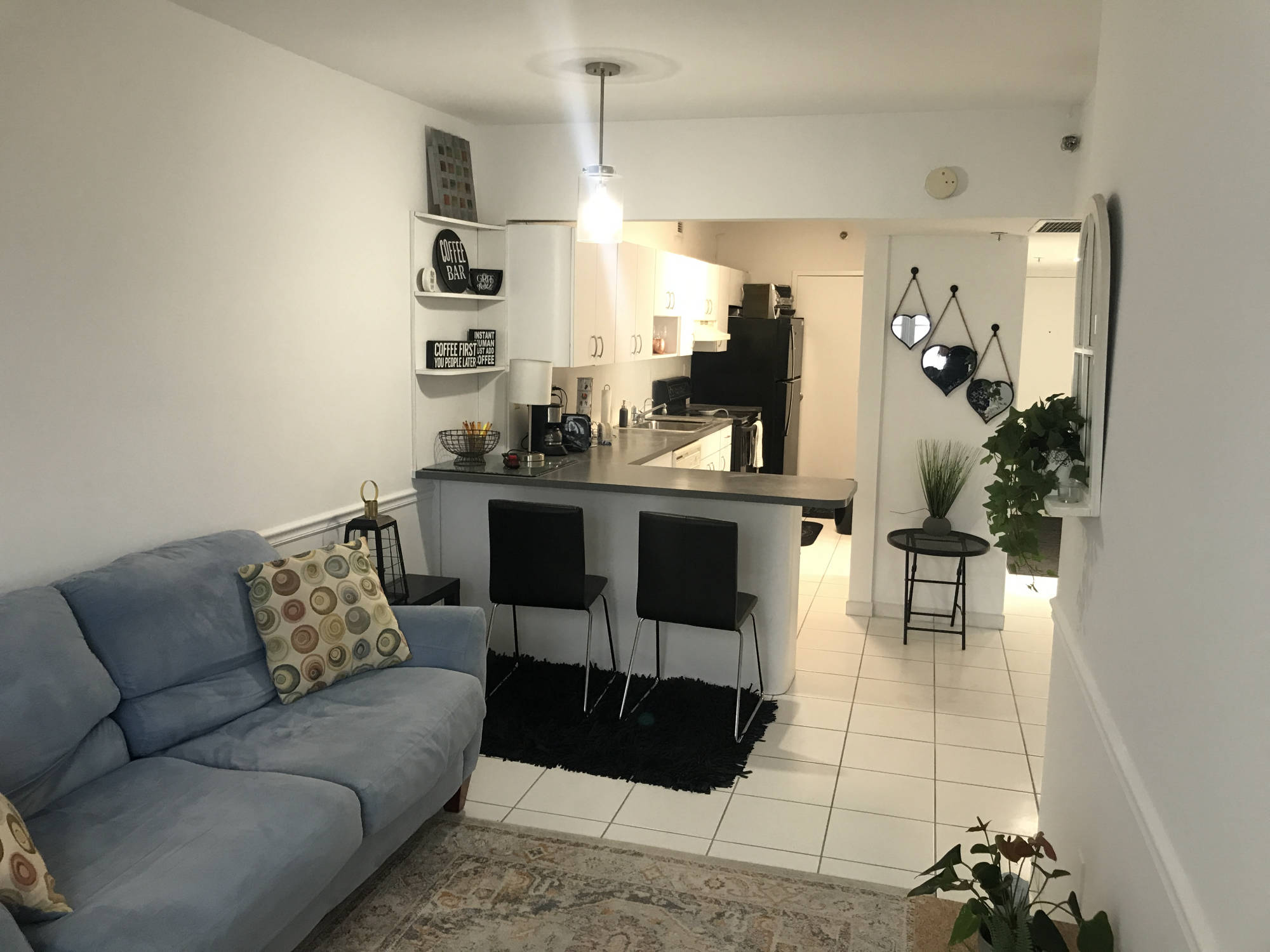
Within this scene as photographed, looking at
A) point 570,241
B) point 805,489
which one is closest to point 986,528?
point 805,489

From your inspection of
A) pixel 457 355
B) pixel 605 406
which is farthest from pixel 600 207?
pixel 605 406

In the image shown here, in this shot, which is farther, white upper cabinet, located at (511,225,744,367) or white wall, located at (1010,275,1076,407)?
white wall, located at (1010,275,1076,407)

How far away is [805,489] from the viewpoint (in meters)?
4.29

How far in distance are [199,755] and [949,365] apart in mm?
4077

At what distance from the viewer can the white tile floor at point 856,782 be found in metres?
3.23

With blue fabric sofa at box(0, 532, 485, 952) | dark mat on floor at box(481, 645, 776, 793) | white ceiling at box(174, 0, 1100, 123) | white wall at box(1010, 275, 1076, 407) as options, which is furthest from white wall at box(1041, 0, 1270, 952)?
white wall at box(1010, 275, 1076, 407)

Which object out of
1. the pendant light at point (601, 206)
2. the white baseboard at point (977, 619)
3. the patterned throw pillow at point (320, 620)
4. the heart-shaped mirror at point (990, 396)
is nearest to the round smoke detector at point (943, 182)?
the heart-shaped mirror at point (990, 396)

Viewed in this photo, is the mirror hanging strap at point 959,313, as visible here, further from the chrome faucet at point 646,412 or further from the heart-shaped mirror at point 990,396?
the chrome faucet at point 646,412

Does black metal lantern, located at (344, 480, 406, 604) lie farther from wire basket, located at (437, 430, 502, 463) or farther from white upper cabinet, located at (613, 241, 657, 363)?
white upper cabinet, located at (613, 241, 657, 363)

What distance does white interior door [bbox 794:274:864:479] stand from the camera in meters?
8.42

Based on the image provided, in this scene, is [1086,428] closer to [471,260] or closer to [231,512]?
[231,512]

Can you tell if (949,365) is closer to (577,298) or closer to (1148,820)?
(577,298)

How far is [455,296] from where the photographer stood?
15.4ft

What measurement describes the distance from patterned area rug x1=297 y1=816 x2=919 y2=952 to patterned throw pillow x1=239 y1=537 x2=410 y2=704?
0.61 metres
